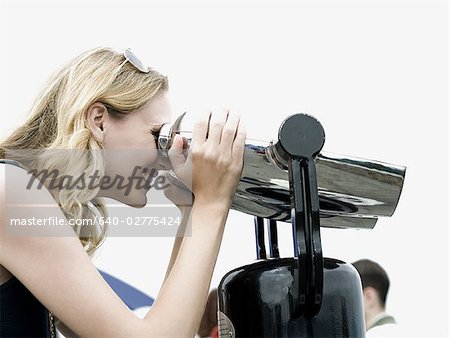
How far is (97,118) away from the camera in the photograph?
4.76 feet

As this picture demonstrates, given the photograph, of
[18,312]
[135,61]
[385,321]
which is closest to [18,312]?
[18,312]

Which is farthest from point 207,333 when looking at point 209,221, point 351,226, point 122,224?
point 209,221

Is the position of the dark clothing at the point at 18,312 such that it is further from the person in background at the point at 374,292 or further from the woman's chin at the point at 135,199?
the person in background at the point at 374,292

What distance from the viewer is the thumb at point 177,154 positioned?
4.58ft

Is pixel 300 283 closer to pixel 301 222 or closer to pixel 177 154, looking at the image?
pixel 301 222

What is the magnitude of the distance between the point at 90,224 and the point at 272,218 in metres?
0.39

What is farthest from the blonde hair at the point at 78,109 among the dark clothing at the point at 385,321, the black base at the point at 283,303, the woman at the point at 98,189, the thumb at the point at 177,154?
the dark clothing at the point at 385,321

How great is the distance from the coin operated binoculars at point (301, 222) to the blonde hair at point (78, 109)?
123 mm

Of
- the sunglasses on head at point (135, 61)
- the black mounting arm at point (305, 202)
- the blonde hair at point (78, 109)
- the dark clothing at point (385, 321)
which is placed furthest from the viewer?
the dark clothing at point (385, 321)

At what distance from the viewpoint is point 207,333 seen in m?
3.20

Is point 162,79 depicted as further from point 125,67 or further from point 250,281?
point 250,281

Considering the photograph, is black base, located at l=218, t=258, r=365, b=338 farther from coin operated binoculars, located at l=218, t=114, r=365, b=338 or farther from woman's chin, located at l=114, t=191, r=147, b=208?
woman's chin, located at l=114, t=191, r=147, b=208

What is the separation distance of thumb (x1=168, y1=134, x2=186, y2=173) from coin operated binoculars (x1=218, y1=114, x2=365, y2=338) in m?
0.20

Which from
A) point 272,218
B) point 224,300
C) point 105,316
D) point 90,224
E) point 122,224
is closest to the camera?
point 105,316
